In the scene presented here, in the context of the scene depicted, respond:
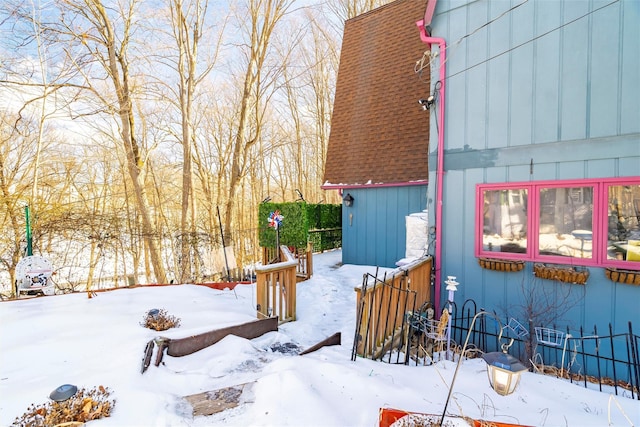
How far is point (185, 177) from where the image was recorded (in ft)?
34.6

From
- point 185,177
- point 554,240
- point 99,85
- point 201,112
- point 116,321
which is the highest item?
point 201,112

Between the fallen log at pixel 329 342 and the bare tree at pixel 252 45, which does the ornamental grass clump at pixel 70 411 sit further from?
the bare tree at pixel 252 45

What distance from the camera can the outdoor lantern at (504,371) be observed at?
6.03ft

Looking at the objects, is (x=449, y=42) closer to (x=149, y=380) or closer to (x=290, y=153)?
(x=149, y=380)

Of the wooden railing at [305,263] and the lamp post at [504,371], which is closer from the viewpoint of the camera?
the lamp post at [504,371]

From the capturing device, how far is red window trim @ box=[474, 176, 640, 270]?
396cm

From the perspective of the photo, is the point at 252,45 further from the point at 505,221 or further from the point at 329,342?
the point at 329,342

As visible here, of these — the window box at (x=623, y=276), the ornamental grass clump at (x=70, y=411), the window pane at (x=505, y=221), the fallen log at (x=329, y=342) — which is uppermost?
the window pane at (x=505, y=221)

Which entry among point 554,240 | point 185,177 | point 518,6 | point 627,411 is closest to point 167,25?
point 185,177

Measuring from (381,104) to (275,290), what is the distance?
585cm

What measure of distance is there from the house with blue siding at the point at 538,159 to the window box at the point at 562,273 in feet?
0.04

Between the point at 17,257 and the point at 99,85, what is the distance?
5658 mm

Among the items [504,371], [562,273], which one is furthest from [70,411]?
[562,273]

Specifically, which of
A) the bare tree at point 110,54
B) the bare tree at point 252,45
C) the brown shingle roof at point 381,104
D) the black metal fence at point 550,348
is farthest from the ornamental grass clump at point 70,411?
the bare tree at point 252,45
